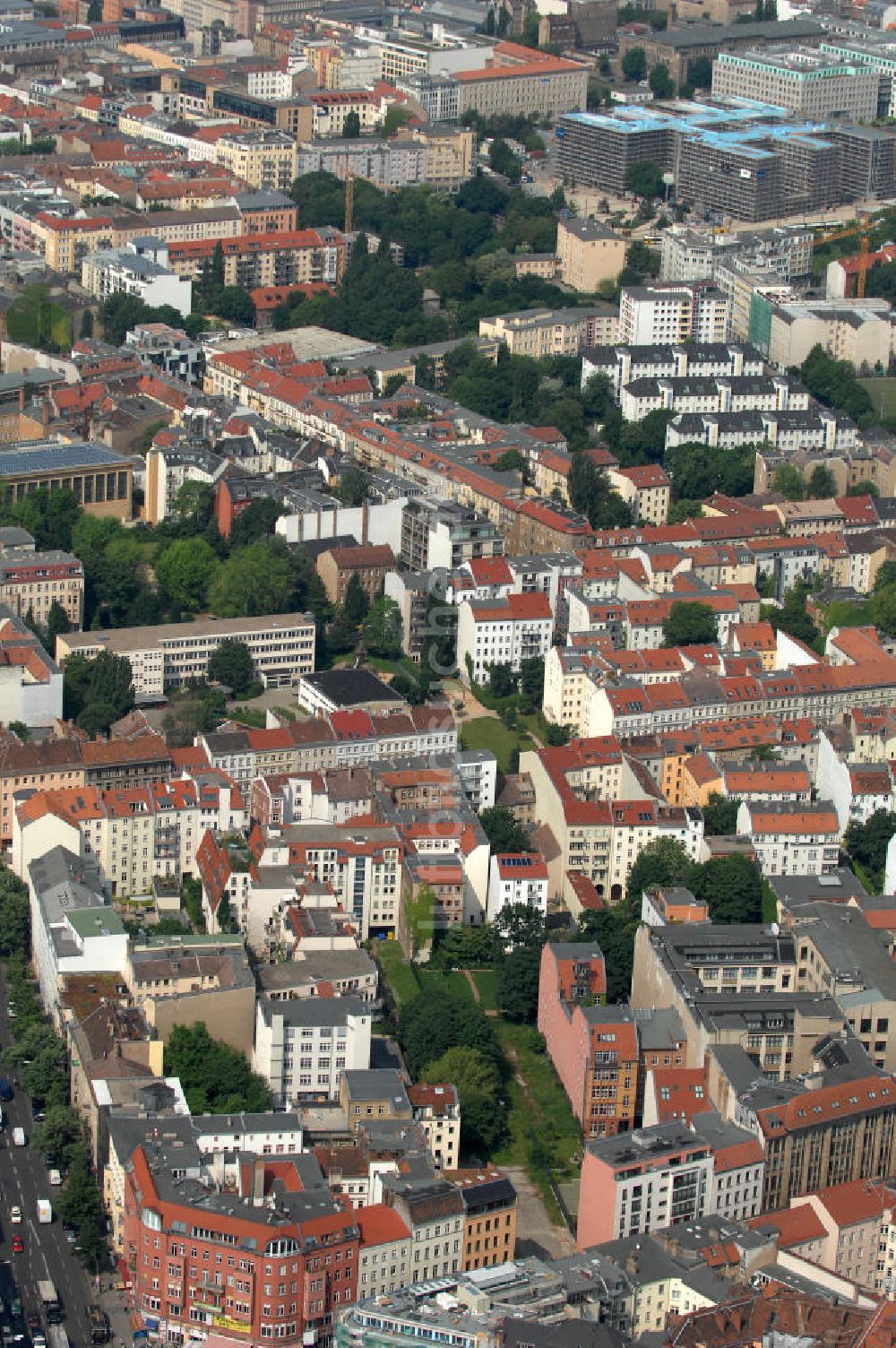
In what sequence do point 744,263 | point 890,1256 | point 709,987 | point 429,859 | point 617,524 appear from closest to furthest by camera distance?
1. point 890,1256
2. point 709,987
3. point 429,859
4. point 617,524
5. point 744,263

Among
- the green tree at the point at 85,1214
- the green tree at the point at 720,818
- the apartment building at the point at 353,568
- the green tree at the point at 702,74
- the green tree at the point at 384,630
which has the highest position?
the green tree at the point at 702,74

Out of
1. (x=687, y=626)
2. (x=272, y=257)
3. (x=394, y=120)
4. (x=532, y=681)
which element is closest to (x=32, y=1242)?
(x=532, y=681)

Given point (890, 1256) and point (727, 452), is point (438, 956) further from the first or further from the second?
point (727, 452)

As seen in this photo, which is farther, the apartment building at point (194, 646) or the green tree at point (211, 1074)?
the apartment building at point (194, 646)

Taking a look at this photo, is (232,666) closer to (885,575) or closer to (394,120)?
(885,575)

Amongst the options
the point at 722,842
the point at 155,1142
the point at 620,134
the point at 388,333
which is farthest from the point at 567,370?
the point at 155,1142

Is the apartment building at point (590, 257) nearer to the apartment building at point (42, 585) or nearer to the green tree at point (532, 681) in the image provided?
the green tree at point (532, 681)

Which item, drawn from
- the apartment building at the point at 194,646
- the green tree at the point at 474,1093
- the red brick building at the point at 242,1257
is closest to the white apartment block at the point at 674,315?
the apartment building at the point at 194,646
